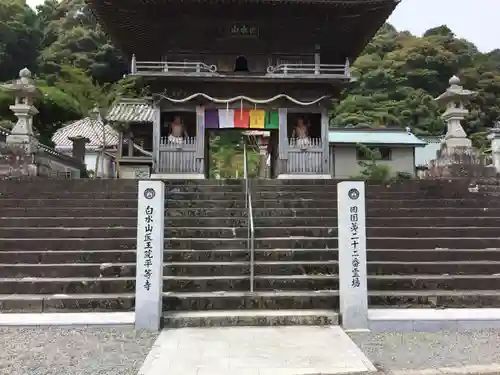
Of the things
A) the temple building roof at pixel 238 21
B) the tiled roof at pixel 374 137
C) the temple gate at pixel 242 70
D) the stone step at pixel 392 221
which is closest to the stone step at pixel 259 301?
the stone step at pixel 392 221

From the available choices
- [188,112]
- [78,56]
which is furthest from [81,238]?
[78,56]

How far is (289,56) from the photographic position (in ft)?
47.4

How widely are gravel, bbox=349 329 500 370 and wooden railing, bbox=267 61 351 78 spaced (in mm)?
9474

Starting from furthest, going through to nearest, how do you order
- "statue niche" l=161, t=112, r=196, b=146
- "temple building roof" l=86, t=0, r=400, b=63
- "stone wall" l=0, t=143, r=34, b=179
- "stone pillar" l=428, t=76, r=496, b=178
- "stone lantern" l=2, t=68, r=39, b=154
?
"statue niche" l=161, t=112, r=196, b=146
"temple building roof" l=86, t=0, r=400, b=63
"stone lantern" l=2, t=68, r=39, b=154
"stone wall" l=0, t=143, r=34, b=179
"stone pillar" l=428, t=76, r=496, b=178

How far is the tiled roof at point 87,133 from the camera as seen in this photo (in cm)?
2692

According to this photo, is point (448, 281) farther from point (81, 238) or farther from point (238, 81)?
point (238, 81)

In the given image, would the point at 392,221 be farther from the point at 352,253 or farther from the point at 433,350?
the point at 433,350

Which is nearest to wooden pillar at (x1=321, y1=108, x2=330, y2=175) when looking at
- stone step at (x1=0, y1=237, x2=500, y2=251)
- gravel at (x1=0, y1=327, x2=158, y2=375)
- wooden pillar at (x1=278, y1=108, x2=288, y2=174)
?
wooden pillar at (x1=278, y1=108, x2=288, y2=174)

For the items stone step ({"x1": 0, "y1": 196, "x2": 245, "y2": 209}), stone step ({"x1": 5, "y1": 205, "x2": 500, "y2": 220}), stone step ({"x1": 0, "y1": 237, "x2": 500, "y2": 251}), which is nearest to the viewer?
stone step ({"x1": 0, "y1": 237, "x2": 500, "y2": 251})

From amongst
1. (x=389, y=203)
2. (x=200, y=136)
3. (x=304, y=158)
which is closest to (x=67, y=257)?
(x=389, y=203)

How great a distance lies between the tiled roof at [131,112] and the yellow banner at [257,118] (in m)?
9.26

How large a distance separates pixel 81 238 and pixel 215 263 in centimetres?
249

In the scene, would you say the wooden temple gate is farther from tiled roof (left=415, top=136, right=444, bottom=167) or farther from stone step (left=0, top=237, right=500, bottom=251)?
tiled roof (left=415, top=136, right=444, bottom=167)

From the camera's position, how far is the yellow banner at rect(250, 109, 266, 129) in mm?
13773
